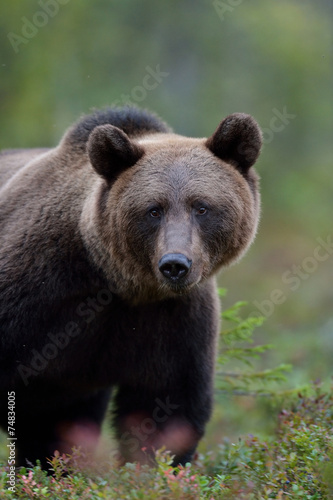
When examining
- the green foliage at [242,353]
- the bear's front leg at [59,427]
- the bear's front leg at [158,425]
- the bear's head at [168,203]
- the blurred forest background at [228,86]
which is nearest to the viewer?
the bear's head at [168,203]

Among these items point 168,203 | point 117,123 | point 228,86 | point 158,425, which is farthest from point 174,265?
point 228,86

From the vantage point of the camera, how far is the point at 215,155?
6.02 m

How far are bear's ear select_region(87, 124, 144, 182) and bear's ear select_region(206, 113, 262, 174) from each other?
59cm

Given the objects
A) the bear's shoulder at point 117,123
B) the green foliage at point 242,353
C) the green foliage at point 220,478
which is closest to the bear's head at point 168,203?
the bear's shoulder at point 117,123

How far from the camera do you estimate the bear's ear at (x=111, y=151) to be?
5785mm

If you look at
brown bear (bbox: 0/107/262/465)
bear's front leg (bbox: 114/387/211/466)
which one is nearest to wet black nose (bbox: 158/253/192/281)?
brown bear (bbox: 0/107/262/465)

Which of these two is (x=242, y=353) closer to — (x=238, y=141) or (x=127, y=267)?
(x=127, y=267)

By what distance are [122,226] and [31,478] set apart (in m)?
1.93

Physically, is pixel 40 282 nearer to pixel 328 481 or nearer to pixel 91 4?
pixel 328 481

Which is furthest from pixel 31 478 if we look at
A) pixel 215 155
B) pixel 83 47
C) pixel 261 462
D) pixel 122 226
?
pixel 83 47

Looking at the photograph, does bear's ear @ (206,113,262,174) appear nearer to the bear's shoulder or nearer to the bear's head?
the bear's head

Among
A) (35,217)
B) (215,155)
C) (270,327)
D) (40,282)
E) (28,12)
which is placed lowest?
(270,327)

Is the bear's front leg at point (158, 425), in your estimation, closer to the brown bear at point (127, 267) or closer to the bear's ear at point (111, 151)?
the brown bear at point (127, 267)

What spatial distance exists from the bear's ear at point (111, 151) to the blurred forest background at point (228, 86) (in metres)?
8.56
